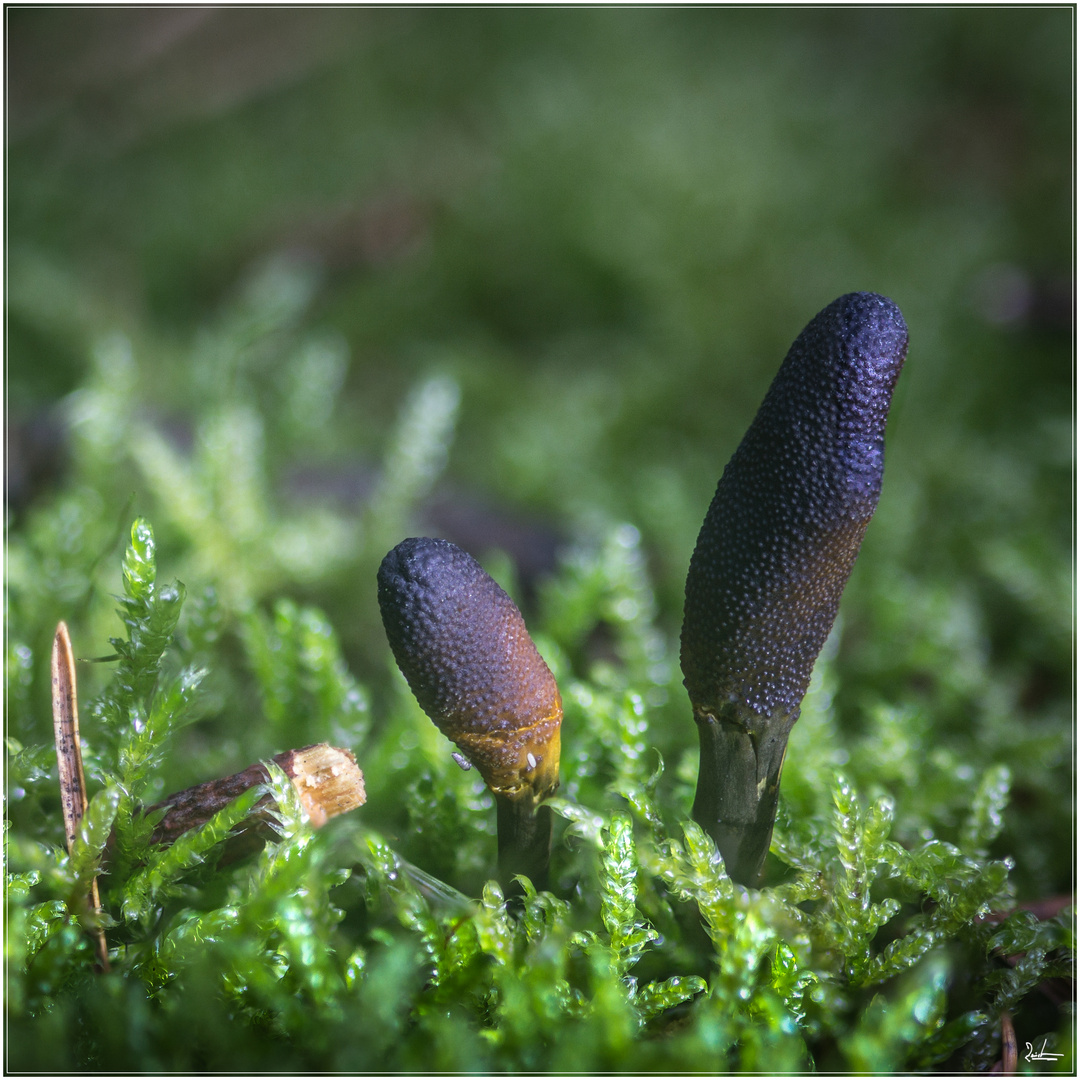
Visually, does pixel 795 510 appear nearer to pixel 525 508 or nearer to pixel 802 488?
pixel 802 488

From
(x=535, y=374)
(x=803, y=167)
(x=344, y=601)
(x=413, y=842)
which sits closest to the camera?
(x=413, y=842)

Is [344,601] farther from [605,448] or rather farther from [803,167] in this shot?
[803,167]

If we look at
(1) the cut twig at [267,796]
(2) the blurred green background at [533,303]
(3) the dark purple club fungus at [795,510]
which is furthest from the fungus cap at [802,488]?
(2) the blurred green background at [533,303]

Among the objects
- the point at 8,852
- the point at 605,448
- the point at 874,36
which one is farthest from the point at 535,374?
the point at 874,36

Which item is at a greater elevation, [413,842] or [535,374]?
[535,374]

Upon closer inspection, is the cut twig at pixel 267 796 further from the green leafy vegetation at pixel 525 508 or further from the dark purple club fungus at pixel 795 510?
the dark purple club fungus at pixel 795 510
